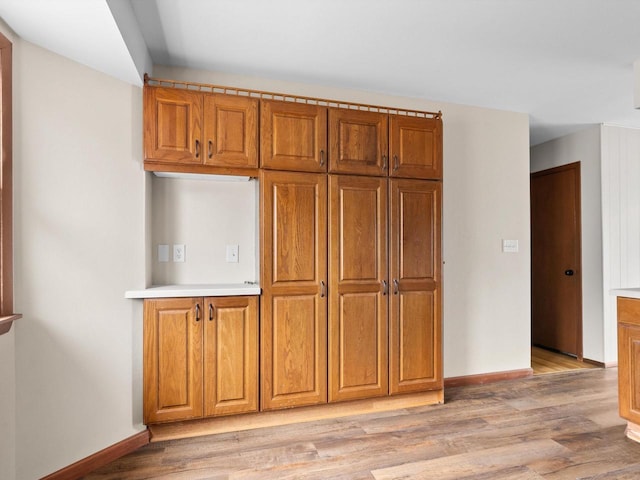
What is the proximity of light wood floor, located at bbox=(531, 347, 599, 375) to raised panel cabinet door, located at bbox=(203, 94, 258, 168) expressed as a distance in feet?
11.4

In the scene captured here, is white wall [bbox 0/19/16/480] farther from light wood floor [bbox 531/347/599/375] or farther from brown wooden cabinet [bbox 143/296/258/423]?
light wood floor [bbox 531/347/599/375]

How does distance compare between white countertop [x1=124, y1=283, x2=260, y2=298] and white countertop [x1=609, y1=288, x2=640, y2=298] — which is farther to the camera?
white countertop [x1=609, y1=288, x2=640, y2=298]

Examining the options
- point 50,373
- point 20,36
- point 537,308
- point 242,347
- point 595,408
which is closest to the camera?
point 20,36

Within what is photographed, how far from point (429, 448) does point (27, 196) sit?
8.65 feet

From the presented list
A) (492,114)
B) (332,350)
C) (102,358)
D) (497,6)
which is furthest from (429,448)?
(492,114)

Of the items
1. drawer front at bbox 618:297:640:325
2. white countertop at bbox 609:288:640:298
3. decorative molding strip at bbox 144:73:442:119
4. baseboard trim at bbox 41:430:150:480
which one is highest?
decorative molding strip at bbox 144:73:442:119

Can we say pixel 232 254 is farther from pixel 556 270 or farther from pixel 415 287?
pixel 556 270

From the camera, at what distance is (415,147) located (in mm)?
2879

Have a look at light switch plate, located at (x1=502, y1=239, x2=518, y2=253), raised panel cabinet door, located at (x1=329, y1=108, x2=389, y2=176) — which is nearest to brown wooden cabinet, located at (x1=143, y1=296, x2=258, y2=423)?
raised panel cabinet door, located at (x1=329, y1=108, x2=389, y2=176)

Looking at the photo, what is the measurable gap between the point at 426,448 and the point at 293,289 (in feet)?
4.19

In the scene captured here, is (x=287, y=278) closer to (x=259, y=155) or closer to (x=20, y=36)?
(x=259, y=155)

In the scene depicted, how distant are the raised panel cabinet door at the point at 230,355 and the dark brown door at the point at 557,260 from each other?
3748mm

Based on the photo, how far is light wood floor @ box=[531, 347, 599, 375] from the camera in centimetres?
388

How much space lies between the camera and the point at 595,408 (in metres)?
2.89
